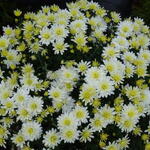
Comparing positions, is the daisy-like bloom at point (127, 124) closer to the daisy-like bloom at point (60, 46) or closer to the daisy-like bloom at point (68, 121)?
the daisy-like bloom at point (68, 121)

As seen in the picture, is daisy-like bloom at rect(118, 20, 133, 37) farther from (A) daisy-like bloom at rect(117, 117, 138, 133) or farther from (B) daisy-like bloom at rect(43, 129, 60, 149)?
(B) daisy-like bloom at rect(43, 129, 60, 149)

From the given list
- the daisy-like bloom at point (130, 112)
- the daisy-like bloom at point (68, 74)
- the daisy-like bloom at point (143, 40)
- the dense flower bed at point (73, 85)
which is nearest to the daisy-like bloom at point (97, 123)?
the dense flower bed at point (73, 85)

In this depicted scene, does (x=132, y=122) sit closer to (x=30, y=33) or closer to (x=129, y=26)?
(x=129, y=26)

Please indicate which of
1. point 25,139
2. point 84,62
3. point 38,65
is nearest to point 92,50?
point 84,62

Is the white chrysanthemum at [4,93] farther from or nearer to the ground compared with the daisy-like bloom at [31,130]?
farther from the ground

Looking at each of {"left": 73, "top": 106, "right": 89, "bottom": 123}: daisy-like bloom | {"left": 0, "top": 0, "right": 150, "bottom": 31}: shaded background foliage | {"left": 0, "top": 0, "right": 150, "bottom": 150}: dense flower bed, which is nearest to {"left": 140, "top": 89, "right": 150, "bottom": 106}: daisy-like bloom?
{"left": 0, "top": 0, "right": 150, "bottom": 150}: dense flower bed

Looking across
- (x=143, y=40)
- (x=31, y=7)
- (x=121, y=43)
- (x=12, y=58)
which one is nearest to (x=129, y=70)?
(x=121, y=43)
